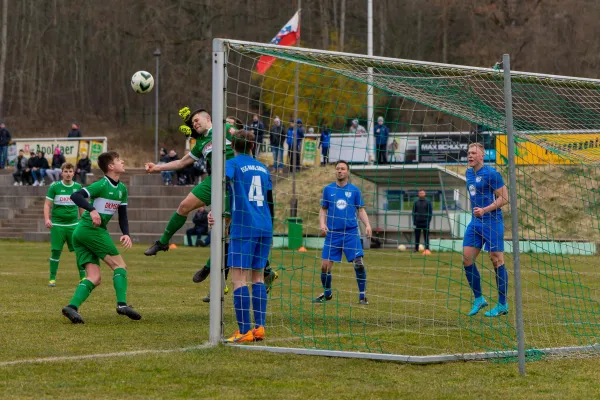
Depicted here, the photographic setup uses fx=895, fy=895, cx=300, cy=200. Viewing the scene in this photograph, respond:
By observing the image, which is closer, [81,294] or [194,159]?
[81,294]

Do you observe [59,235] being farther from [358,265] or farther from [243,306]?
[243,306]

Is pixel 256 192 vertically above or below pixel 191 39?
below

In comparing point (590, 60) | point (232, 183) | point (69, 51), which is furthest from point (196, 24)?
point (232, 183)

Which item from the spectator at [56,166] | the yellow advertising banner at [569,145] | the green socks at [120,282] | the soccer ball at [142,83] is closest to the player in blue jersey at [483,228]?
the yellow advertising banner at [569,145]

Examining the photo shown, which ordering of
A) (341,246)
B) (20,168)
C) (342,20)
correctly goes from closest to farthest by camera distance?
1. (341,246)
2. (20,168)
3. (342,20)

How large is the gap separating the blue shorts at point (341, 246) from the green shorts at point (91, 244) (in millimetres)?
3434

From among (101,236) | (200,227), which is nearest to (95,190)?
(101,236)

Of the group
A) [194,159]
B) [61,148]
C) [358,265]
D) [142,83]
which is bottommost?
[358,265]

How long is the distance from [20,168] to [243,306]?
103ft

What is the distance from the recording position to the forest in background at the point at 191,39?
1930 inches

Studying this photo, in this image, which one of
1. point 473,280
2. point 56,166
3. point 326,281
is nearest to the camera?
point 473,280

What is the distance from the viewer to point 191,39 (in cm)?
5544

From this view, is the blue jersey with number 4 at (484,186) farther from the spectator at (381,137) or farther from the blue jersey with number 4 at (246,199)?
the blue jersey with number 4 at (246,199)

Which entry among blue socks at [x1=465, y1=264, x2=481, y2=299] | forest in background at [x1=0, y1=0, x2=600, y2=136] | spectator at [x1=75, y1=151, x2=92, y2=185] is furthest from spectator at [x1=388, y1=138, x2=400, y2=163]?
forest in background at [x1=0, y1=0, x2=600, y2=136]
